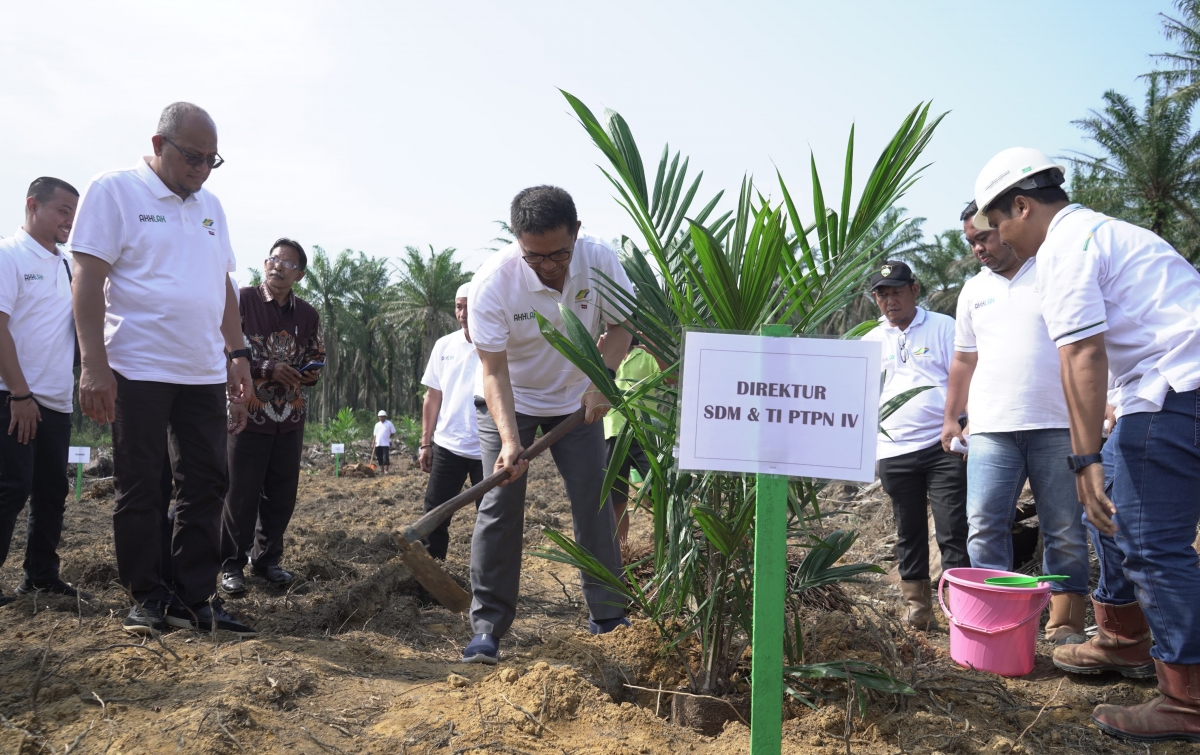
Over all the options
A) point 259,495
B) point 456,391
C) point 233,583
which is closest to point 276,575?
point 233,583

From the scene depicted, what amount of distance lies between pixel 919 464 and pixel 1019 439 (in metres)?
0.71

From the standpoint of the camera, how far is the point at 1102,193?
24922 mm

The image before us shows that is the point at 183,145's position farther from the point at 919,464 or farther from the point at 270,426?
the point at 919,464

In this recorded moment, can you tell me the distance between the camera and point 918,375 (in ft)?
13.9

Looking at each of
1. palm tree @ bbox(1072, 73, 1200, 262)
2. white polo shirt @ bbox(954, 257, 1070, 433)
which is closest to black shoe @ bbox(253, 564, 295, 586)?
white polo shirt @ bbox(954, 257, 1070, 433)

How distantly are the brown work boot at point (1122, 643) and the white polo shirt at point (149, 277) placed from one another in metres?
3.46

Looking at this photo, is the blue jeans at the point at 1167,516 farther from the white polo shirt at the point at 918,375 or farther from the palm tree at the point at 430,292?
the palm tree at the point at 430,292

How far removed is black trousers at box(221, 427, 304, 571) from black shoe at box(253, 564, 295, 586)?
0.03m

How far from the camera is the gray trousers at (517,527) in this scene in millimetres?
Answer: 3043

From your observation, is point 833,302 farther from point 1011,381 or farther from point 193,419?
point 193,419

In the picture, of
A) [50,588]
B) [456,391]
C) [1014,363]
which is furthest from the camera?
[456,391]

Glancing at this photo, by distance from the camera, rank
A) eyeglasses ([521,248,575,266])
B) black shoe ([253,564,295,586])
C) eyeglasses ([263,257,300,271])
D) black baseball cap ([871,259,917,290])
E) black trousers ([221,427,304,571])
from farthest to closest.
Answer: eyeglasses ([263,257,300,271])
black shoe ([253,564,295,586])
black trousers ([221,427,304,571])
black baseball cap ([871,259,917,290])
eyeglasses ([521,248,575,266])

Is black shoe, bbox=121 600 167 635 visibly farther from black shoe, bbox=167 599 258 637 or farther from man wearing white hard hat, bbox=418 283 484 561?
man wearing white hard hat, bbox=418 283 484 561

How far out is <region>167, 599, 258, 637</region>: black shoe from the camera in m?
3.13
